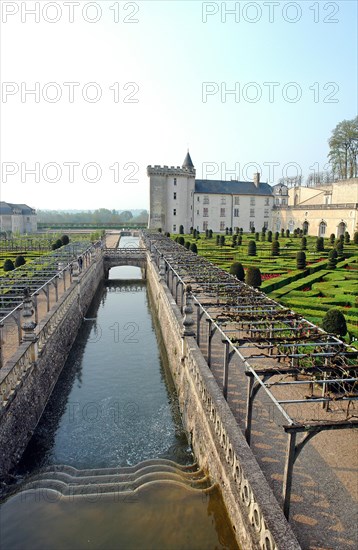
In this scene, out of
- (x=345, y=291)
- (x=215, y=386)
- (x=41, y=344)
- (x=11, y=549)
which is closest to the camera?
(x=11, y=549)

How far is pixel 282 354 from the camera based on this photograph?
8.16 m

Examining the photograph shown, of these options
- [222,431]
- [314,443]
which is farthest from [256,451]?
[314,443]

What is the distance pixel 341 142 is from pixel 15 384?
59.9m

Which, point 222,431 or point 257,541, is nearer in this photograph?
point 257,541

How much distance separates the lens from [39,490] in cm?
730

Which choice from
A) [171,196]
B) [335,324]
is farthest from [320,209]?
[335,324]

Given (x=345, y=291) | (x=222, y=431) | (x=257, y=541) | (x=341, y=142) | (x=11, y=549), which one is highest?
(x=341, y=142)

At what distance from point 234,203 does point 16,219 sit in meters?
42.2

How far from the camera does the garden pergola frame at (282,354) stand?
16.2 ft

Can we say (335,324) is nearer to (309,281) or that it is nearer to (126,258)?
(309,281)

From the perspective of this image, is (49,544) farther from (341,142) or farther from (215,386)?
(341,142)

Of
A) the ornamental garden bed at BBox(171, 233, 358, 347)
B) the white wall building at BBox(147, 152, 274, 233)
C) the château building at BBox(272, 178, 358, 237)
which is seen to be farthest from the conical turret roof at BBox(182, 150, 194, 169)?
the ornamental garden bed at BBox(171, 233, 358, 347)

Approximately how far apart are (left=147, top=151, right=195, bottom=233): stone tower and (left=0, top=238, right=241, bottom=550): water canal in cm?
4179

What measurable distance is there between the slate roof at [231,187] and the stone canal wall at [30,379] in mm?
46925
